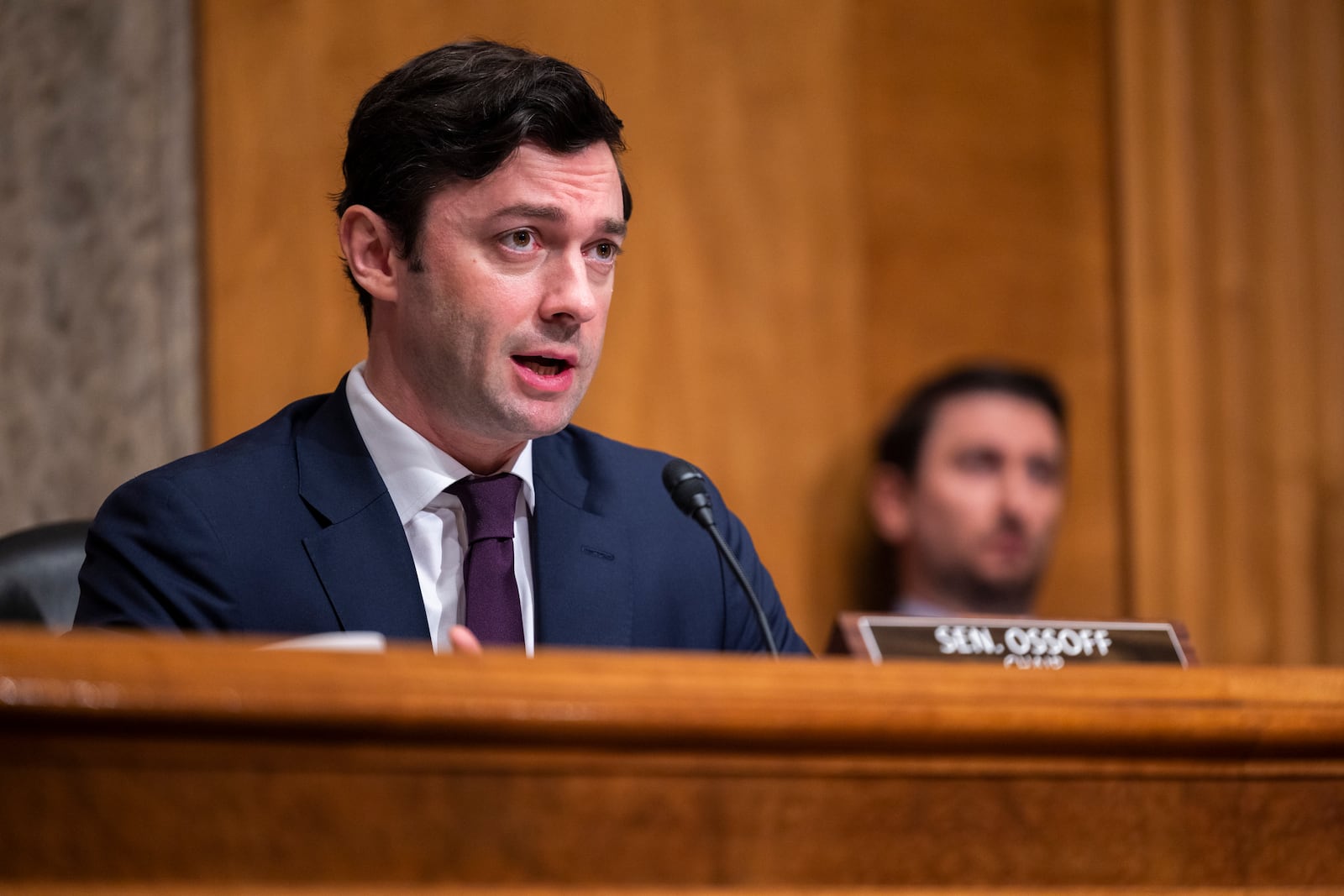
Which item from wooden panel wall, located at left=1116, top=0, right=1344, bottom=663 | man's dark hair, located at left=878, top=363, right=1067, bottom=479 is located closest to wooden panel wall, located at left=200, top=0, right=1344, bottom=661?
wooden panel wall, located at left=1116, top=0, right=1344, bottom=663

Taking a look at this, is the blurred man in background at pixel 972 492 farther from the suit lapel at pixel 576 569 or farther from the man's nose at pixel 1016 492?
the suit lapel at pixel 576 569

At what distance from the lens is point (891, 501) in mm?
2902

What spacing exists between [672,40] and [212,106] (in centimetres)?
94

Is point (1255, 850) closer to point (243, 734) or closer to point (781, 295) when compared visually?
point (243, 734)


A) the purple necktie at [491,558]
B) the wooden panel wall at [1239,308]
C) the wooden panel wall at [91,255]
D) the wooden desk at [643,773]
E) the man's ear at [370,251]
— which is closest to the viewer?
the wooden desk at [643,773]

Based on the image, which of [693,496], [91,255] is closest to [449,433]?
[693,496]

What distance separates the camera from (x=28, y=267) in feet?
7.86

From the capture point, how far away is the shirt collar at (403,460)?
1.54 meters

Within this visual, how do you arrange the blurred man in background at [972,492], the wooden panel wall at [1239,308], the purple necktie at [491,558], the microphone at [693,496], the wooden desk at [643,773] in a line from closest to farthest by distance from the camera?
the wooden desk at [643,773]
the microphone at [693,496]
the purple necktie at [491,558]
the blurred man in background at [972,492]
the wooden panel wall at [1239,308]

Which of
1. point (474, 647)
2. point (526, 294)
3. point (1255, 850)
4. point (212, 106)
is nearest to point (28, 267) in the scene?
point (212, 106)

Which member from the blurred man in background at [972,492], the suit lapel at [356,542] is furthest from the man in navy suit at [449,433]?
the blurred man in background at [972,492]

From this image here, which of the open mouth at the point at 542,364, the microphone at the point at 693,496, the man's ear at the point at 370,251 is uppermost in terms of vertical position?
the man's ear at the point at 370,251

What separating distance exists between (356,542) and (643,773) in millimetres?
731

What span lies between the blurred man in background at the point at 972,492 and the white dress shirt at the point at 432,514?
142 cm
